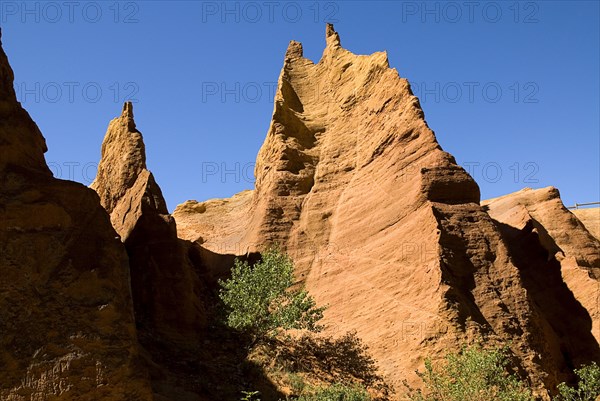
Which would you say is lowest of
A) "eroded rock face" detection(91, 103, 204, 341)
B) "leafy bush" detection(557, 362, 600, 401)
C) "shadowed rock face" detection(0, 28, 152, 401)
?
"leafy bush" detection(557, 362, 600, 401)

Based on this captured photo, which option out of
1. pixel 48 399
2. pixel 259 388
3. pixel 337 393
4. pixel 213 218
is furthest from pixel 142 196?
pixel 213 218

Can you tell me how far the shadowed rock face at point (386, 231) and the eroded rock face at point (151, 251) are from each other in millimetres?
5127

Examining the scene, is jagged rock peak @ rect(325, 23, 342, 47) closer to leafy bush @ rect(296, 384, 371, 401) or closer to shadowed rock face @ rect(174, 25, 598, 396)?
shadowed rock face @ rect(174, 25, 598, 396)

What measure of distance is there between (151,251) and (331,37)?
19.4 metres

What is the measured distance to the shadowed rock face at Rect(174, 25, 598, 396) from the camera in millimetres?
22250

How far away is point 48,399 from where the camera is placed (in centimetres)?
1291

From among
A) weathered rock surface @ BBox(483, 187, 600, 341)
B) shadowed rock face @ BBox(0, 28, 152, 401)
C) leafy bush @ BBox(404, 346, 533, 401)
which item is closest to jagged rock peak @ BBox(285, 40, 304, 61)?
weathered rock surface @ BBox(483, 187, 600, 341)

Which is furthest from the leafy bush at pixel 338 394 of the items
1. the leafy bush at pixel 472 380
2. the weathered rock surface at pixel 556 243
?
the weathered rock surface at pixel 556 243

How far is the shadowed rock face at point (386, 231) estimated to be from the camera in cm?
2225

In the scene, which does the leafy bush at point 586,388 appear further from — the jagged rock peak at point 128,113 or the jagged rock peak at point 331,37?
the jagged rock peak at point 331,37

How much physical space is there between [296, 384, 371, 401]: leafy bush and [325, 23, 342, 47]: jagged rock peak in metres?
22.2

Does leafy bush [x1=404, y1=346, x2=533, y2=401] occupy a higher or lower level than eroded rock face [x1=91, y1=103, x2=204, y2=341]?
lower

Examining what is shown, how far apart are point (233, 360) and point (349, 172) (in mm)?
11637

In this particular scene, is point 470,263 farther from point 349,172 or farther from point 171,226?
point 171,226
